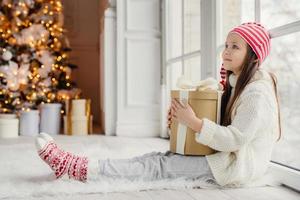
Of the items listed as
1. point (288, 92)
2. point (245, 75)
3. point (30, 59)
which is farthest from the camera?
point (30, 59)

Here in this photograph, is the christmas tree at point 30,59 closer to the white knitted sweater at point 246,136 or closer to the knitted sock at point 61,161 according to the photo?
the knitted sock at point 61,161

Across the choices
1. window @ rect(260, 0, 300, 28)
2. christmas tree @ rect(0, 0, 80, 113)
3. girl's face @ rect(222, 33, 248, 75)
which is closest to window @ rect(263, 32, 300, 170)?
window @ rect(260, 0, 300, 28)

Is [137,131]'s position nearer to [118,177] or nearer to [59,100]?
[59,100]

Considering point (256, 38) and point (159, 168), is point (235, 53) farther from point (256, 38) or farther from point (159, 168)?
point (159, 168)

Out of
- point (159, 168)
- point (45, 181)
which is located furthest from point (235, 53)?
point (45, 181)

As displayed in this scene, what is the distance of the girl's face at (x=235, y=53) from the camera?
59.5 inches

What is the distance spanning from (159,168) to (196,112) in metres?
0.25

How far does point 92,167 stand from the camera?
1.49 m

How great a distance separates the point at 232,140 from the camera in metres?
1.38

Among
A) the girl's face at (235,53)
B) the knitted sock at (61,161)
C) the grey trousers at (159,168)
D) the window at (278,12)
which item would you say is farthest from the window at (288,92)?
the knitted sock at (61,161)

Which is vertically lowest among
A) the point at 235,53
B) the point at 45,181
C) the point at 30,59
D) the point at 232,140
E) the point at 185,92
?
the point at 45,181

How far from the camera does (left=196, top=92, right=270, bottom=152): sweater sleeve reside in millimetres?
1384

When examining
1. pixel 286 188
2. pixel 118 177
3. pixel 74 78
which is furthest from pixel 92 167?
pixel 74 78

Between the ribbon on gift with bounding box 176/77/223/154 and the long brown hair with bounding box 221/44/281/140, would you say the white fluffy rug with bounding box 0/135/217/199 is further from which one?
the long brown hair with bounding box 221/44/281/140
